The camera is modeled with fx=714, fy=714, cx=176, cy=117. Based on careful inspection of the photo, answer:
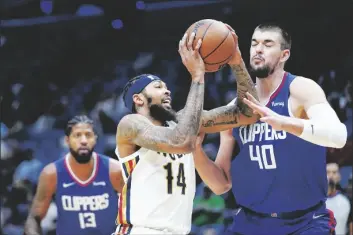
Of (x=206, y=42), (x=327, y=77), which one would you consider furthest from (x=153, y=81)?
(x=327, y=77)

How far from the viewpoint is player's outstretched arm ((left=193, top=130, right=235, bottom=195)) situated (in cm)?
487

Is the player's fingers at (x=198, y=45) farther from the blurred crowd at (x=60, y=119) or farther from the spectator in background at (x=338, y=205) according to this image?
the blurred crowd at (x=60, y=119)

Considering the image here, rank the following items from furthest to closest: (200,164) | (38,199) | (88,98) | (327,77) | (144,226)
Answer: (88,98) < (327,77) < (38,199) < (200,164) < (144,226)

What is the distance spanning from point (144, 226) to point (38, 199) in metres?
2.86

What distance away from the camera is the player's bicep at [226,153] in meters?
4.97

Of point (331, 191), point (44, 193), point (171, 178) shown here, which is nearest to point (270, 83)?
point (171, 178)

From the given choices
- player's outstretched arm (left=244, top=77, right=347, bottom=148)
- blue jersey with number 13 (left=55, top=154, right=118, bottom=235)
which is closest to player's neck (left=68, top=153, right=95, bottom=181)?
blue jersey with number 13 (left=55, top=154, right=118, bottom=235)

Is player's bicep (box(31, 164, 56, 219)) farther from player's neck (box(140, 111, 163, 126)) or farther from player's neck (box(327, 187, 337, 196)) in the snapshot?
player's neck (box(327, 187, 337, 196))

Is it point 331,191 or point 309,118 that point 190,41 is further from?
point 331,191

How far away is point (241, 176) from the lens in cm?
472

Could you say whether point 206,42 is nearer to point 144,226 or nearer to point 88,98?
point 144,226

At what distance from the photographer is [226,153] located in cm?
501

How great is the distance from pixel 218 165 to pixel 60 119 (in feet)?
17.5

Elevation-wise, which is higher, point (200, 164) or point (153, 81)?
point (153, 81)
